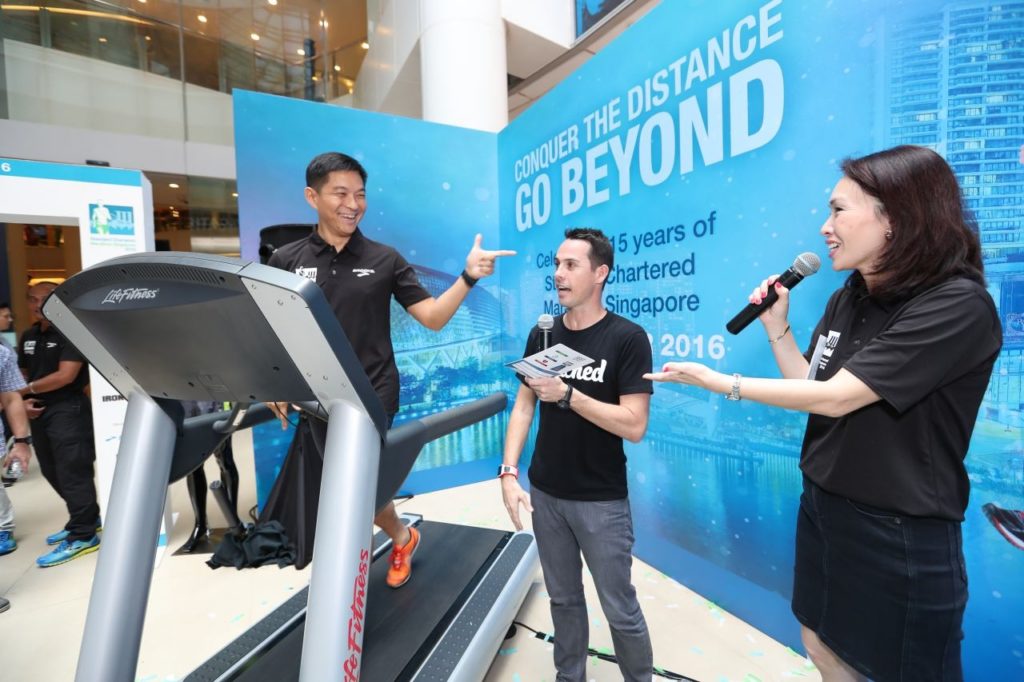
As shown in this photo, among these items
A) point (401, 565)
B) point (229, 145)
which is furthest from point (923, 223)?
point (229, 145)

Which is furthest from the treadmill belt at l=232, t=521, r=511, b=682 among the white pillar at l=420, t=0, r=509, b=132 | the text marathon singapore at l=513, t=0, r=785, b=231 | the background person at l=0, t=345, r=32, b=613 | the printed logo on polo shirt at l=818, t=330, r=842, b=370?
the white pillar at l=420, t=0, r=509, b=132

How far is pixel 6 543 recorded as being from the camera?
332 centimetres

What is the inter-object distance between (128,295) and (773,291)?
1583mm

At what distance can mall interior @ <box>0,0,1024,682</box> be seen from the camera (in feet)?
7.02

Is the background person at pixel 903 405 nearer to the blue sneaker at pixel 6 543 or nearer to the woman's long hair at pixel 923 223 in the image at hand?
the woman's long hair at pixel 923 223

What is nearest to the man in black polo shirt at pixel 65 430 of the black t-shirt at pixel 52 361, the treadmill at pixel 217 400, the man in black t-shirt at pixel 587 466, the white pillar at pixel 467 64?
the black t-shirt at pixel 52 361

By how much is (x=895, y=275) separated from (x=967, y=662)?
1454mm

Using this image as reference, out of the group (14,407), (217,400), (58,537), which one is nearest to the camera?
(217,400)

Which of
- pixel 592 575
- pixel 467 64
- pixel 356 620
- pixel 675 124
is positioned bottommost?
pixel 592 575

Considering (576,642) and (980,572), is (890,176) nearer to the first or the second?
(980,572)

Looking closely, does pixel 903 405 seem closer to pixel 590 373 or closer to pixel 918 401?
pixel 918 401

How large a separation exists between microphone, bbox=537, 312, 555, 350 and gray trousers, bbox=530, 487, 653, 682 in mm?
524

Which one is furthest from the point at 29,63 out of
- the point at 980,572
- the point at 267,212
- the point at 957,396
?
the point at 980,572

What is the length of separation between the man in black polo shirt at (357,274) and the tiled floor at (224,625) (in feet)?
2.57
